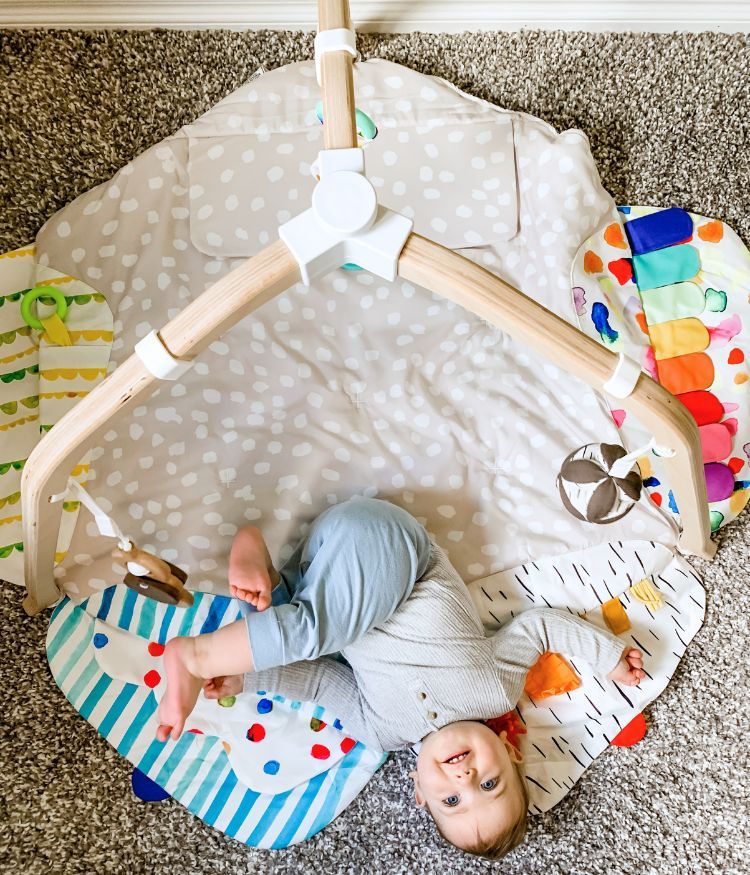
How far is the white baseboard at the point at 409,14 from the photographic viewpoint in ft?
3.75

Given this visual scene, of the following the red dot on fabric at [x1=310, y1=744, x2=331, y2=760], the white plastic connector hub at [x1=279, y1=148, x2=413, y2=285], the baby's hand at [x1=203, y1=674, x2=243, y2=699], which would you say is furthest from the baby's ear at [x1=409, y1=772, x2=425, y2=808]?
the white plastic connector hub at [x1=279, y1=148, x2=413, y2=285]

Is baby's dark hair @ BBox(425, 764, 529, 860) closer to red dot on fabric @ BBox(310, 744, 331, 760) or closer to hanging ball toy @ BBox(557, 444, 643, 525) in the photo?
red dot on fabric @ BBox(310, 744, 331, 760)

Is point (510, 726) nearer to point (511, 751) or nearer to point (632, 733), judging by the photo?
point (511, 751)

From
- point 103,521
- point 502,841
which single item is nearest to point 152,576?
point 103,521

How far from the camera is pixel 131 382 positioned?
28.8 inches

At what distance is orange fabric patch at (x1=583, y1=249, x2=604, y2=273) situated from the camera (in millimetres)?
1129

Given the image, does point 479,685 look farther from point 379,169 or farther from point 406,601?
point 379,169

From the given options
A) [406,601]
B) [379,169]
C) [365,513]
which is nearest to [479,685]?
[406,601]

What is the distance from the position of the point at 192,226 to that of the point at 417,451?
438mm

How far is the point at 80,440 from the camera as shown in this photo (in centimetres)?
78

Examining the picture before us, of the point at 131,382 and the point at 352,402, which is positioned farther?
the point at 352,402

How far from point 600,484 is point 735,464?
1.05 feet

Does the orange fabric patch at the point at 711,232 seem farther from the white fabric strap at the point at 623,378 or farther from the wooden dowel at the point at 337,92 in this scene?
the wooden dowel at the point at 337,92

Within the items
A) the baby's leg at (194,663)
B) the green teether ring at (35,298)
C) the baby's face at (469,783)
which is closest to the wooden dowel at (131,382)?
the baby's leg at (194,663)
